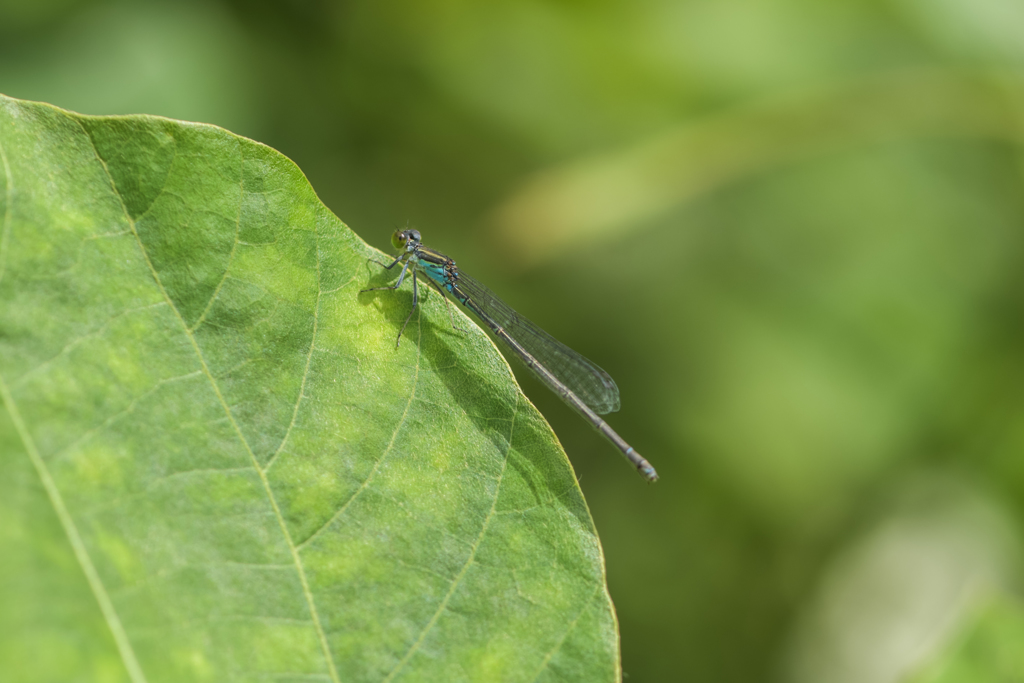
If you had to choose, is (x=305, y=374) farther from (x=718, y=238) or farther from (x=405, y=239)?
(x=718, y=238)

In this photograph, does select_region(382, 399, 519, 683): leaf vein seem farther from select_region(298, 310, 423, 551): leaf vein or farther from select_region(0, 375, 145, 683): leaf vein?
select_region(0, 375, 145, 683): leaf vein

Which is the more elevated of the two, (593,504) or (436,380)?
(593,504)

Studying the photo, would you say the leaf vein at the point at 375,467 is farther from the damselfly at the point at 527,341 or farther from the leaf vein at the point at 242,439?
the damselfly at the point at 527,341

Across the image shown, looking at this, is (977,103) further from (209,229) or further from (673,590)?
(209,229)

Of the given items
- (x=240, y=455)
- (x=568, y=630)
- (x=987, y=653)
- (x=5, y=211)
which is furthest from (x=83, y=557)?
(x=987, y=653)

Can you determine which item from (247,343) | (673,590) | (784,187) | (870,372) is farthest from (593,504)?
(247,343)

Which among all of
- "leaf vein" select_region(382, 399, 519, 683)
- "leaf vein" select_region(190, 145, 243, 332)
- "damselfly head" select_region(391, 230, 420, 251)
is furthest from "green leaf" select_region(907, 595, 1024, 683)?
"damselfly head" select_region(391, 230, 420, 251)

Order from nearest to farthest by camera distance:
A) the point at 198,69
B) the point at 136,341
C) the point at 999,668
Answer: the point at 136,341 → the point at 999,668 → the point at 198,69
